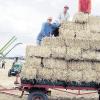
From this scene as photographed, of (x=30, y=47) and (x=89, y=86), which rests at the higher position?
(x=30, y=47)

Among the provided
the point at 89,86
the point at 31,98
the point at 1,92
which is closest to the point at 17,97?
the point at 1,92

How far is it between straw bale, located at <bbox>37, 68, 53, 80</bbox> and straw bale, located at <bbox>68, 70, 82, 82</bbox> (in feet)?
2.15

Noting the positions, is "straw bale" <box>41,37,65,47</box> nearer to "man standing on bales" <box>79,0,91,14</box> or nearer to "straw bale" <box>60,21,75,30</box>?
"straw bale" <box>60,21,75,30</box>

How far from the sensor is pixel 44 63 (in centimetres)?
1694

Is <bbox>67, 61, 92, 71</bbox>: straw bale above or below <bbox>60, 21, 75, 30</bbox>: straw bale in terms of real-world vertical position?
below

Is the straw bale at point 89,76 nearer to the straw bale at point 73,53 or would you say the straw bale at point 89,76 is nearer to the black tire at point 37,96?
the straw bale at point 73,53

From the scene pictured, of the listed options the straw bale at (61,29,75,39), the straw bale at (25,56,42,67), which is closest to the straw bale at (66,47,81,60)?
the straw bale at (61,29,75,39)

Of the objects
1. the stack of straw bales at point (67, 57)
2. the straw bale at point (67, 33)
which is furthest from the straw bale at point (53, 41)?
the straw bale at point (67, 33)

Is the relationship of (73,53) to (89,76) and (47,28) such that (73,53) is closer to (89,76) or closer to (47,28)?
(89,76)

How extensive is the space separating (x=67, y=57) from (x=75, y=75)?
679 millimetres

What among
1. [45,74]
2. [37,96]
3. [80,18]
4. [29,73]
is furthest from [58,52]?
[37,96]

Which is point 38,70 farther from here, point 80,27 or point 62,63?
point 80,27

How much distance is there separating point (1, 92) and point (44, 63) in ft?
9.00

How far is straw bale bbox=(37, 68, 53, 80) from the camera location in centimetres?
1684
